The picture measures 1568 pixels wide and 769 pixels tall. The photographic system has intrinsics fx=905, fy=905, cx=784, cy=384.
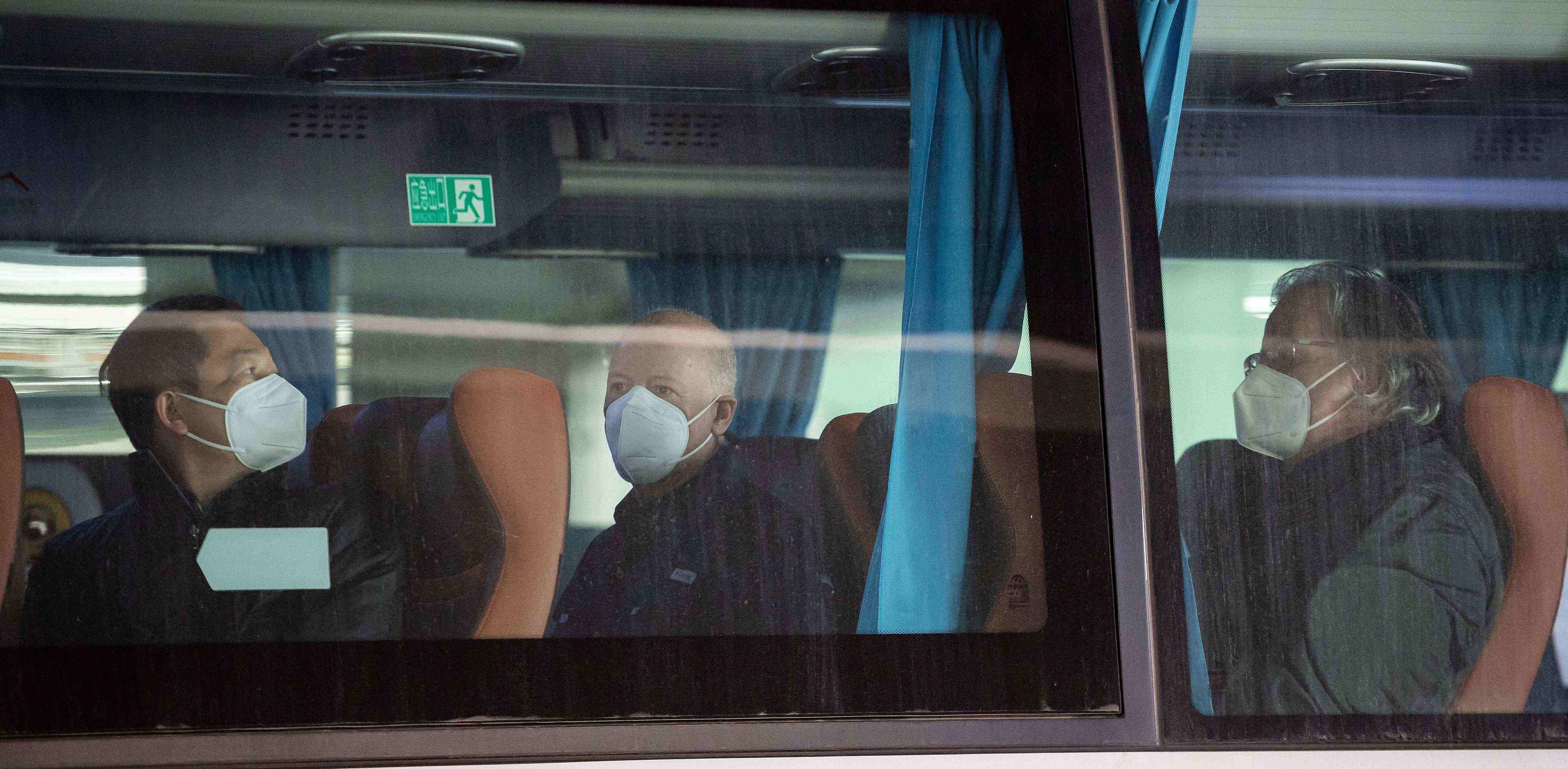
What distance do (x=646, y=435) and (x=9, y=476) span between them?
98cm

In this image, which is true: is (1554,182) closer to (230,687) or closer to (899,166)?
(899,166)

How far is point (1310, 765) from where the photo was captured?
1.47m

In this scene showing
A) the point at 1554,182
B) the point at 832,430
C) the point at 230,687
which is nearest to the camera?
the point at 230,687

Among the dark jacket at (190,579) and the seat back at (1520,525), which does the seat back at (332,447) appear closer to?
the dark jacket at (190,579)

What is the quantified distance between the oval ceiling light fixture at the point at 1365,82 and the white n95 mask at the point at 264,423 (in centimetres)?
171

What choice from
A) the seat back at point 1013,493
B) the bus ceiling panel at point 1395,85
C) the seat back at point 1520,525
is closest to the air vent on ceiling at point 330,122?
the seat back at point 1013,493

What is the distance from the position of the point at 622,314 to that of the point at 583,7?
21.6 inches

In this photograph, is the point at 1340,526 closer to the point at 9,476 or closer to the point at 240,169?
the point at 240,169

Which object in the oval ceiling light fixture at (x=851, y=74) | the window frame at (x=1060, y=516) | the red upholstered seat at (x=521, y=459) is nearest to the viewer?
the window frame at (x=1060, y=516)

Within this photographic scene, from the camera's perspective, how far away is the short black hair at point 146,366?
142 centimetres

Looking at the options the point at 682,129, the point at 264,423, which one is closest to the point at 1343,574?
the point at 682,129

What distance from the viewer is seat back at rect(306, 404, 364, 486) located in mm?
1410

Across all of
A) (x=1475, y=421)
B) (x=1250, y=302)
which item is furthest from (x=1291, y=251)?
(x=1475, y=421)

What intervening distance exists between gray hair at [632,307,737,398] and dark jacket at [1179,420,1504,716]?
74 centimetres
